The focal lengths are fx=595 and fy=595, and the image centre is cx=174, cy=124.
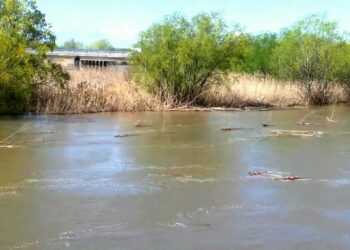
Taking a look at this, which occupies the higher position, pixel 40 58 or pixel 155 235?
pixel 40 58

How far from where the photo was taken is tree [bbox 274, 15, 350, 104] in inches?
1130

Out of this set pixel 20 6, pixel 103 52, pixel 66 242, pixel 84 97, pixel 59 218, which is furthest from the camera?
pixel 103 52

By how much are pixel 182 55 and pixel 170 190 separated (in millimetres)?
15910

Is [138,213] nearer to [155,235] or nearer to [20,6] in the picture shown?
[155,235]

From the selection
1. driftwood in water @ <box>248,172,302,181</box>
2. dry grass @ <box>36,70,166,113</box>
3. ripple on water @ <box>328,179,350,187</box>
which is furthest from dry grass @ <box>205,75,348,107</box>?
ripple on water @ <box>328,179,350,187</box>

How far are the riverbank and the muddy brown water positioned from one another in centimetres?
538

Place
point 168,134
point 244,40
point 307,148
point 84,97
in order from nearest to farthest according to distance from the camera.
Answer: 1. point 307,148
2. point 168,134
3. point 84,97
4. point 244,40

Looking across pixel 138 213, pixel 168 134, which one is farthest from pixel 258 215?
pixel 168 134

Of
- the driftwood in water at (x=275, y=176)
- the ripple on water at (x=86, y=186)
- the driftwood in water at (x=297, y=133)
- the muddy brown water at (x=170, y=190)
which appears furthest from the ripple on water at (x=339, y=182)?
the driftwood in water at (x=297, y=133)

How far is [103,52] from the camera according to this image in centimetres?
6178

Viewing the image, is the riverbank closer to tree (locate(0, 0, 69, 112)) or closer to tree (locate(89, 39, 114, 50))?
tree (locate(0, 0, 69, 112))

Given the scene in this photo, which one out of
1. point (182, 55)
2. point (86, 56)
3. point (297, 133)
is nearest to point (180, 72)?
point (182, 55)

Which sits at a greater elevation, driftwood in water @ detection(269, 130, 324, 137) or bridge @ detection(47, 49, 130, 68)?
bridge @ detection(47, 49, 130, 68)

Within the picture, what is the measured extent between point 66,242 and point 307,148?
795 centimetres
